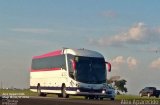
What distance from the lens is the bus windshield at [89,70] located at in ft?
141

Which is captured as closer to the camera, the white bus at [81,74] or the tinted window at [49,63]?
the white bus at [81,74]

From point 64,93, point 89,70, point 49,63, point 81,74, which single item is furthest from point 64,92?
point 49,63

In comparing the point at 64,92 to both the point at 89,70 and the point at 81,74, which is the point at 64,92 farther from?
the point at 89,70

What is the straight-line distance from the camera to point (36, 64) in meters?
54.0

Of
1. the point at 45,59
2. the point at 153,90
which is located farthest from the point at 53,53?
the point at 153,90

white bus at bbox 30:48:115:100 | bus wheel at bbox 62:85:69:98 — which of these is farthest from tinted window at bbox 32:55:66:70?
bus wheel at bbox 62:85:69:98

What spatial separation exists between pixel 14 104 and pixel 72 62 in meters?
14.8

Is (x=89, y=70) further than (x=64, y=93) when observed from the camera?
No

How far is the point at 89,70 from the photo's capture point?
1694 inches

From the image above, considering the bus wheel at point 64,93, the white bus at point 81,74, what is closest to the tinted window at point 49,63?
the white bus at point 81,74

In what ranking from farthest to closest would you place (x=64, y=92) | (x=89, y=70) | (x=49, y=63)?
(x=49, y=63), (x=64, y=92), (x=89, y=70)

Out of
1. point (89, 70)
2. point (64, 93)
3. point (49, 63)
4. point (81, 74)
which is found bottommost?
point (64, 93)

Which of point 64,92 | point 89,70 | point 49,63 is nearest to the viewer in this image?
point 89,70

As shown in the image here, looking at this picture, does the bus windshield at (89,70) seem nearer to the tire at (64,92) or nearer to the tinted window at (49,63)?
the tinted window at (49,63)
